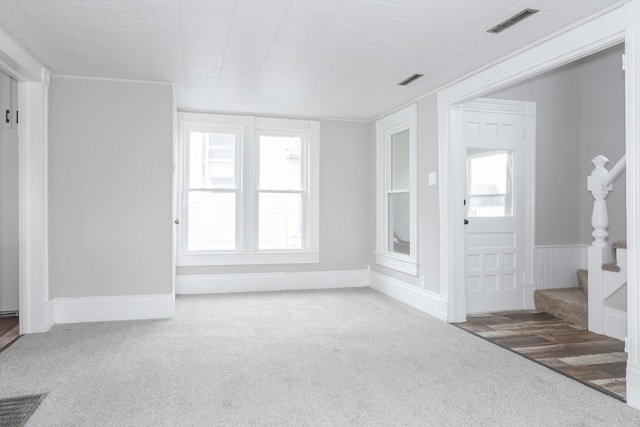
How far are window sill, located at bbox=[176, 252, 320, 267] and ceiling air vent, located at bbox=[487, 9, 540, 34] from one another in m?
3.83

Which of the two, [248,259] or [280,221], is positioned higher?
[280,221]

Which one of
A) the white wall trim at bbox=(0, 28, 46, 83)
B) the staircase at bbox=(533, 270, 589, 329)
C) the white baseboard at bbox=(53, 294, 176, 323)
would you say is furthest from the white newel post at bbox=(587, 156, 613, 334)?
the white wall trim at bbox=(0, 28, 46, 83)

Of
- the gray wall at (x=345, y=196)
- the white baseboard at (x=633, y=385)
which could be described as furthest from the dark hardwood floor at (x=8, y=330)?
the white baseboard at (x=633, y=385)

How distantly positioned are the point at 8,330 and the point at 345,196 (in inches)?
163

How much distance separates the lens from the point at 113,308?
14.5ft

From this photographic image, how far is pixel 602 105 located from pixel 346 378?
4353 millimetres

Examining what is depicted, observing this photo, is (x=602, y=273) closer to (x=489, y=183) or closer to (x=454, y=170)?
(x=489, y=183)

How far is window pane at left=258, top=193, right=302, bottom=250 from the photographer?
6.13 metres

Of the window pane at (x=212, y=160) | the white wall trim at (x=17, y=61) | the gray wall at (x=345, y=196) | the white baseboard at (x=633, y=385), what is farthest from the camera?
the gray wall at (x=345, y=196)

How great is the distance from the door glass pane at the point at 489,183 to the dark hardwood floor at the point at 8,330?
4475mm

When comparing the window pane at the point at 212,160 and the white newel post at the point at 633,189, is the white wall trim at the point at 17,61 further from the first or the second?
the white newel post at the point at 633,189

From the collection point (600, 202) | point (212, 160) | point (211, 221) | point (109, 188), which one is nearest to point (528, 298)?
point (600, 202)

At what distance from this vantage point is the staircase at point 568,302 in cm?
428

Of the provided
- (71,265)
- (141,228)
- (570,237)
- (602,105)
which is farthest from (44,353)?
(602,105)
